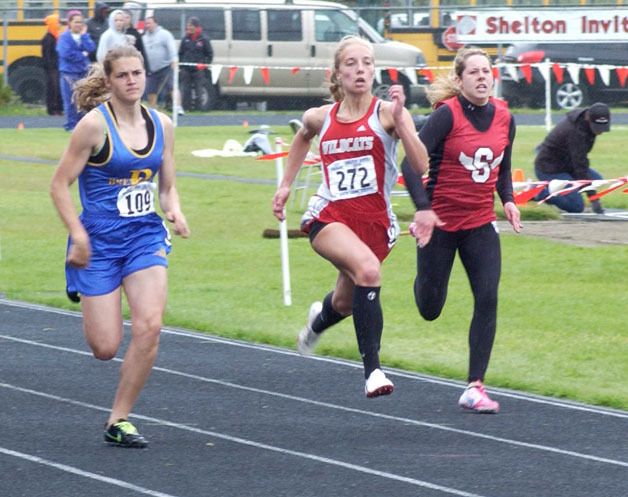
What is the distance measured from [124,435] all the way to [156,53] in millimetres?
21308

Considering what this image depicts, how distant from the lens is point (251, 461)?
6824 mm

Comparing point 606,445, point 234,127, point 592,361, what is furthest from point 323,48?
point 606,445

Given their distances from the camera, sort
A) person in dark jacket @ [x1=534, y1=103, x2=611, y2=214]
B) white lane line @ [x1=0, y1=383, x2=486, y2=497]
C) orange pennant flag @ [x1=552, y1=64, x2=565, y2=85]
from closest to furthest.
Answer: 1. white lane line @ [x1=0, y1=383, x2=486, y2=497]
2. person in dark jacket @ [x1=534, y1=103, x2=611, y2=214]
3. orange pennant flag @ [x1=552, y1=64, x2=565, y2=85]

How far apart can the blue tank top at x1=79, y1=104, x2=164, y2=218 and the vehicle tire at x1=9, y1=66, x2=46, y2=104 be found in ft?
85.1

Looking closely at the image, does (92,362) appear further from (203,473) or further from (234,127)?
(234,127)

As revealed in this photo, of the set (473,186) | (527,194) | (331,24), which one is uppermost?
(473,186)

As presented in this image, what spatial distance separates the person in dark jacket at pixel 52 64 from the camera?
29.7 meters

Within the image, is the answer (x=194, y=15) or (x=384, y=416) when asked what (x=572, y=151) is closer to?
(x=384, y=416)

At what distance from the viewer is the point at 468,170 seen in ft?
26.4

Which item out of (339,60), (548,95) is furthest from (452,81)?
(548,95)

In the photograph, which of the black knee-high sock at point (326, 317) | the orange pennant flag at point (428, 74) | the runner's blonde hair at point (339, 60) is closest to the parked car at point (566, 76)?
the orange pennant flag at point (428, 74)

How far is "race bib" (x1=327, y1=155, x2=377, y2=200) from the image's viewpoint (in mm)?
7820

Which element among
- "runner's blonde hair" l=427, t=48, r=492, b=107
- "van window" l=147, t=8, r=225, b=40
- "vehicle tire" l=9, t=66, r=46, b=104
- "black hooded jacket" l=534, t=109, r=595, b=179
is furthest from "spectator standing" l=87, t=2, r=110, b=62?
"runner's blonde hair" l=427, t=48, r=492, b=107

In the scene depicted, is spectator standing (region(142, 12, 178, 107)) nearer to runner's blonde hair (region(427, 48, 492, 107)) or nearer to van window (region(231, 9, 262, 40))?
van window (region(231, 9, 262, 40))
